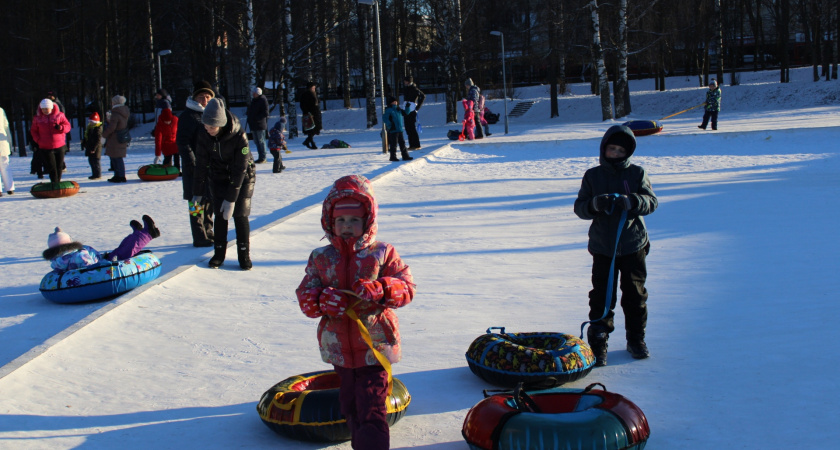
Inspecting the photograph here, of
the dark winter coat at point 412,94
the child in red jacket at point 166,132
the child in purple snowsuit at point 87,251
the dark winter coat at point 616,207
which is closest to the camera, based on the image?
the dark winter coat at point 616,207

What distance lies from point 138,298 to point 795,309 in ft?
17.3

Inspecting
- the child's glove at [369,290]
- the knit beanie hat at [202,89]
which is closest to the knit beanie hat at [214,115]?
the knit beanie hat at [202,89]

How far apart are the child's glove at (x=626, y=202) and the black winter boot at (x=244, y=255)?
428 centimetres

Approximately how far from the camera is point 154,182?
15648mm

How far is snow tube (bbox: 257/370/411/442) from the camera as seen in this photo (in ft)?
12.1

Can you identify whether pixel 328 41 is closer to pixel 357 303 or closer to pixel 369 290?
pixel 357 303

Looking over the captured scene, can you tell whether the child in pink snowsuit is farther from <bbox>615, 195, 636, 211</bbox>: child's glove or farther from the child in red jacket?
<bbox>615, 195, 636, 211</bbox>: child's glove

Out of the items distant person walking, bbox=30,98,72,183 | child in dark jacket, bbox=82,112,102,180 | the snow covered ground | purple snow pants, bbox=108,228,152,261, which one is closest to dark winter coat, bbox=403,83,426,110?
the snow covered ground

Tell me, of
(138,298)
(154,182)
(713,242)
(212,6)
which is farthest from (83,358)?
(212,6)

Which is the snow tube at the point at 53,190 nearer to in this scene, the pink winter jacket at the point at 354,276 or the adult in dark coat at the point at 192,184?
the adult in dark coat at the point at 192,184

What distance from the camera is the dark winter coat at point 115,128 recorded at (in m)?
14.8

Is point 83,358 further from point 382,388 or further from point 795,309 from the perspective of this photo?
point 795,309

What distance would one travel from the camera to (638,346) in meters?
4.88

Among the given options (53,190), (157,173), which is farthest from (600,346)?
(157,173)
